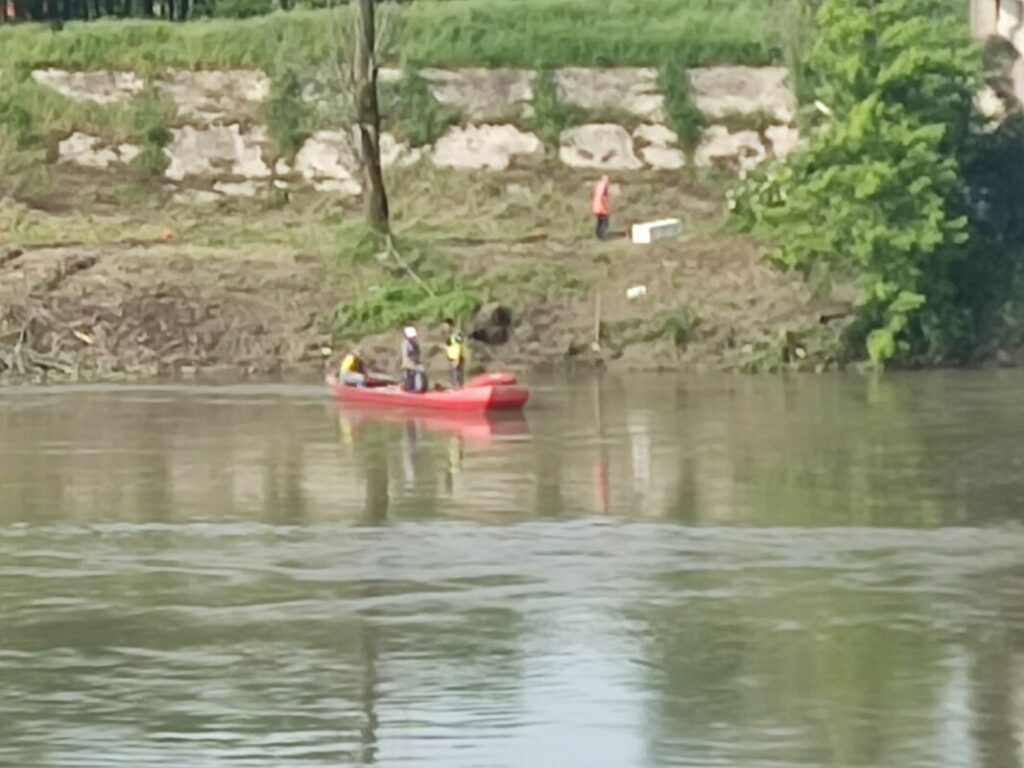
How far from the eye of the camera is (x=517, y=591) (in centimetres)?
2036

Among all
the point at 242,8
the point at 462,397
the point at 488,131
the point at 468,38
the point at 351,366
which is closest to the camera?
the point at 462,397

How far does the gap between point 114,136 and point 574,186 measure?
32.0 feet

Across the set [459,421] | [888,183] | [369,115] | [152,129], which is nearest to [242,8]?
[152,129]

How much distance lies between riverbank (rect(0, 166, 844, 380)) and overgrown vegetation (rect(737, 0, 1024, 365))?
54.3 inches

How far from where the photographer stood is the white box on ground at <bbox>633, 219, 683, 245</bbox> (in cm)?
4559

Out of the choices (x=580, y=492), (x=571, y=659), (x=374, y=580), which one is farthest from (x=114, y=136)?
(x=571, y=659)

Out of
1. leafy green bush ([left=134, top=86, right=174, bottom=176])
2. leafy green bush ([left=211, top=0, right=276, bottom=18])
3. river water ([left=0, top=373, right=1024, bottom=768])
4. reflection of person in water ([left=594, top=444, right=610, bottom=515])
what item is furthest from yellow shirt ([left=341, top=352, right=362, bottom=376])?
leafy green bush ([left=211, top=0, right=276, bottom=18])

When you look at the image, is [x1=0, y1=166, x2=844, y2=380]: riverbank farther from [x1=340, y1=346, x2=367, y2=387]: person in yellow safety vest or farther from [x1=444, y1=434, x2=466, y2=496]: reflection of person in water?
[x1=444, y1=434, x2=466, y2=496]: reflection of person in water

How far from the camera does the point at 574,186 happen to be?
4981 cm

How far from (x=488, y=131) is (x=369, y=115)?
495 centimetres

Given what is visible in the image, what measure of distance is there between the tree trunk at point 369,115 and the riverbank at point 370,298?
1.65ft

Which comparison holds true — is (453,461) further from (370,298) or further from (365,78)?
(365,78)

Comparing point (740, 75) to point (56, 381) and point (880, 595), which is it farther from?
point (880, 595)

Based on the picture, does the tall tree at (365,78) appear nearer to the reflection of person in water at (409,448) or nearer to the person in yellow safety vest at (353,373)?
the person in yellow safety vest at (353,373)
